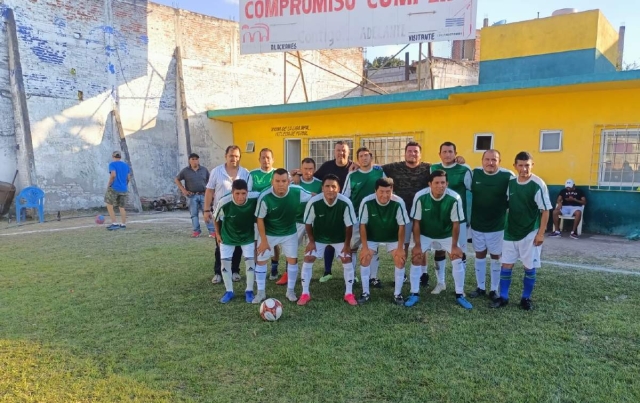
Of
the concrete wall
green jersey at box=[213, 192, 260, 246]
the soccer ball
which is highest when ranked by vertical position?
the concrete wall

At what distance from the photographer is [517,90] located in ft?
30.1

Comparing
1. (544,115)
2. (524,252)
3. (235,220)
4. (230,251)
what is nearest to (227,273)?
(230,251)

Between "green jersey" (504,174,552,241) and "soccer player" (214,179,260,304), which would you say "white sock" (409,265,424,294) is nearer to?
"green jersey" (504,174,552,241)

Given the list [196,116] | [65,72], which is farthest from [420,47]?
[65,72]

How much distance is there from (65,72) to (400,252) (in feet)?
39.8

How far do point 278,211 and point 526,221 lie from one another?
8.35 ft

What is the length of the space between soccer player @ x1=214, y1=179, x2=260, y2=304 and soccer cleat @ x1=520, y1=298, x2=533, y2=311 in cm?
277

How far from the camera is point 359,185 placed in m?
5.34

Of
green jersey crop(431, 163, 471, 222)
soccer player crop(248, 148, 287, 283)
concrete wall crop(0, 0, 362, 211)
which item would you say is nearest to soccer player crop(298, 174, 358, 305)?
soccer player crop(248, 148, 287, 283)

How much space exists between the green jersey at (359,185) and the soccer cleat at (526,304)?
6.50 ft

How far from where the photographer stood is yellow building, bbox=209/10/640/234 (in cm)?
869

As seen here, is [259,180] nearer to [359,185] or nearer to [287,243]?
[287,243]

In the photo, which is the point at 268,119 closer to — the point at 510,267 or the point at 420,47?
the point at 420,47

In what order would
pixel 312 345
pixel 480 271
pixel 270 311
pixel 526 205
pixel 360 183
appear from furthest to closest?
pixel 360 183, pixel 480 271, pixel 526 205, pixel 270 311, pixel 312 345
